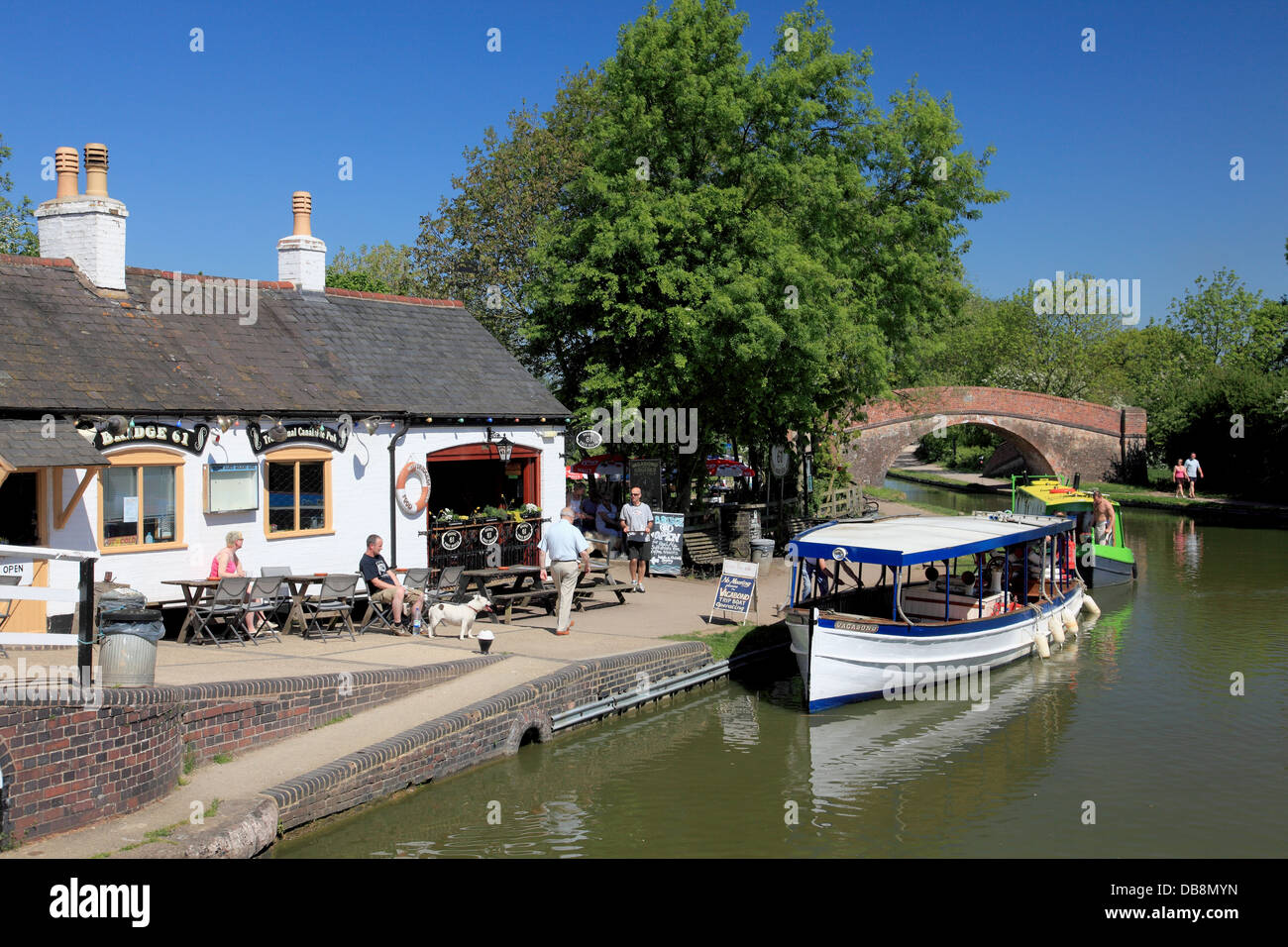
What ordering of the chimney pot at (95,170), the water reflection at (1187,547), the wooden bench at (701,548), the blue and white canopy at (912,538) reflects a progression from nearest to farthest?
the blue and white canopy at (912,538) < the chimney pot at (95,170) < the wooden bench at (701,548) < the water reflection at (1187,547)

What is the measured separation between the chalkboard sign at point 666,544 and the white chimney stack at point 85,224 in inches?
411

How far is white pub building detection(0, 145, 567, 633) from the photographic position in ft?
44.7

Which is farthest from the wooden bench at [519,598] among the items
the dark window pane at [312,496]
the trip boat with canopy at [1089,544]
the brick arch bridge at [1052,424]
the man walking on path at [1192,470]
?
the man walking on path at [1192,470]

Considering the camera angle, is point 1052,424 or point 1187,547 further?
point 1052,424

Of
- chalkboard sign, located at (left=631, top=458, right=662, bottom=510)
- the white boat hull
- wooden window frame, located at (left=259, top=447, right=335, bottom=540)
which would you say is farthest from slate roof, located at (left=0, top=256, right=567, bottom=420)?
the white boat hull

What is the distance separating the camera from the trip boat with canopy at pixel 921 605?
14.9m

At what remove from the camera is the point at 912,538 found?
53.7ft

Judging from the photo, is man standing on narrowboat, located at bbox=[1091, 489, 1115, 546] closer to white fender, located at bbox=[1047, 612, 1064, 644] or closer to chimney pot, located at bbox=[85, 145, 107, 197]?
white fender, located at bbox=[1047, 612, 1064, 644]

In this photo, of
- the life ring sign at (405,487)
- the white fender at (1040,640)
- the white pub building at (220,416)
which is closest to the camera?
the white pub building at (220,416)

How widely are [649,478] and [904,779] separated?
35.8 feet

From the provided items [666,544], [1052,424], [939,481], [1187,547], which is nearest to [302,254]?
[666,544]

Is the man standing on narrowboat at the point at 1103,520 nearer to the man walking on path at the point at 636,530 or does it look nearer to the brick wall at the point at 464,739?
the man walking on path at the point at 636,530

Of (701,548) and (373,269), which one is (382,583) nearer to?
(701,548)
